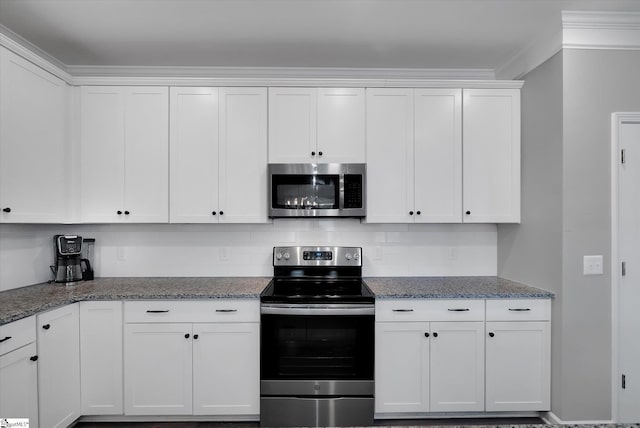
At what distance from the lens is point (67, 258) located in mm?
2650

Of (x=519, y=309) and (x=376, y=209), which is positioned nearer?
(x=519, y=309)

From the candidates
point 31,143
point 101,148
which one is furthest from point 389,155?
point 31,143

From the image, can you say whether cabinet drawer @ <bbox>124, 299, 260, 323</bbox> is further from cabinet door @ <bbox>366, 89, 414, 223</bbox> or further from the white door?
the white door

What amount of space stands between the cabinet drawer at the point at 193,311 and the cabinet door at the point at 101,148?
0.88m

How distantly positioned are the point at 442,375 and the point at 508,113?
2087 millimetres

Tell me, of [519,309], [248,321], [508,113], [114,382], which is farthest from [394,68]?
[114,382]

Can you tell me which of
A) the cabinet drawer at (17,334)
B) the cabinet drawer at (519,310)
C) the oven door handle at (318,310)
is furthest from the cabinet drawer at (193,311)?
the cabinet drawer at (519,310)

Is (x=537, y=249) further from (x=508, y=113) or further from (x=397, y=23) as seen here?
(x=397, y=23)

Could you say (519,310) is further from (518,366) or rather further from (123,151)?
(123,151)

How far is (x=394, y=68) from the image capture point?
2.94 m

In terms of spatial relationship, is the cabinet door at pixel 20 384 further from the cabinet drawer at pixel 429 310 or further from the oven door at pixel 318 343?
the cabinet drawer at pixel 429 310

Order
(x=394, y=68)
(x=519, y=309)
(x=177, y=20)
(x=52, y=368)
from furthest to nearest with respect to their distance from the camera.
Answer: (x=394, y=68) < (x=519, y=309) < (x=177, y=20) < (x=52, y=368)

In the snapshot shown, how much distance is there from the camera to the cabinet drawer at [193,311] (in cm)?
232

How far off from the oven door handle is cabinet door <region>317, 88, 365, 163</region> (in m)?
1.13
